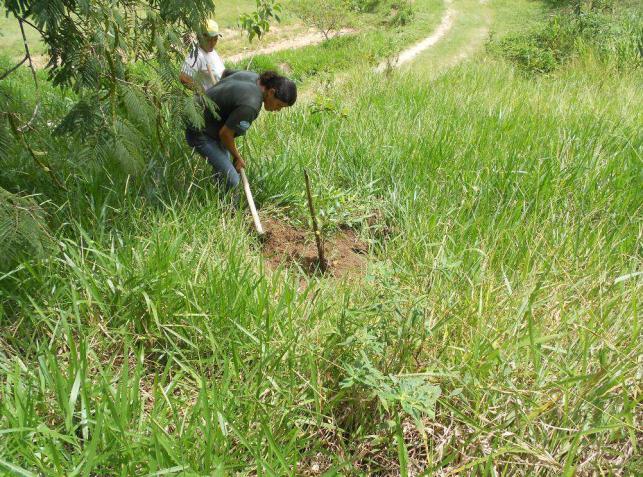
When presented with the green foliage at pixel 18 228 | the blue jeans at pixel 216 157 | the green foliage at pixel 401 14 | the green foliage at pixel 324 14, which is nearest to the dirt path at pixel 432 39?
the green foliage at pixel 401 14

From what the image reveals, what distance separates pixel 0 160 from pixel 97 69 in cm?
51

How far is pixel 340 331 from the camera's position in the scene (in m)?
1.70

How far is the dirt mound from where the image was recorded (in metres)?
2.73

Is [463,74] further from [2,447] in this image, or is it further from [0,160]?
[2,447]

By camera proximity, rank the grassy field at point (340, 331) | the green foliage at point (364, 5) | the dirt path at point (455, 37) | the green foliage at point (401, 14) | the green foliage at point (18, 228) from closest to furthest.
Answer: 1. the grassy field at point (340, 331)
2. the green foliage at point (18, 228)
3. the dirt path at point (455, 37)
4. the green foliage at point (401, 14)
5. the green foliage at point (364, 5)

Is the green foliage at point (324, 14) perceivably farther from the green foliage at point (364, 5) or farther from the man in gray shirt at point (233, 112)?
the man in gray shirt at point (233, 112)

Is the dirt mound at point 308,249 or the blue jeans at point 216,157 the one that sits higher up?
the blue jeans at point 216,157

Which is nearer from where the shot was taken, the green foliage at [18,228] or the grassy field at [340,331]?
the grassy field at [340,331]

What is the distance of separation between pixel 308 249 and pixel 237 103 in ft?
3.41

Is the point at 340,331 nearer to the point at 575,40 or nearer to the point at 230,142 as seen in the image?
the point at 230,142

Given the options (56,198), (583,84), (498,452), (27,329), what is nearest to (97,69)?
(56,198)

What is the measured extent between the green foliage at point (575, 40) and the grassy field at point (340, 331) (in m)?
5.94

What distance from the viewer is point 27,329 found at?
187cm

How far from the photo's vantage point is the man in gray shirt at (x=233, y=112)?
3064 mm
